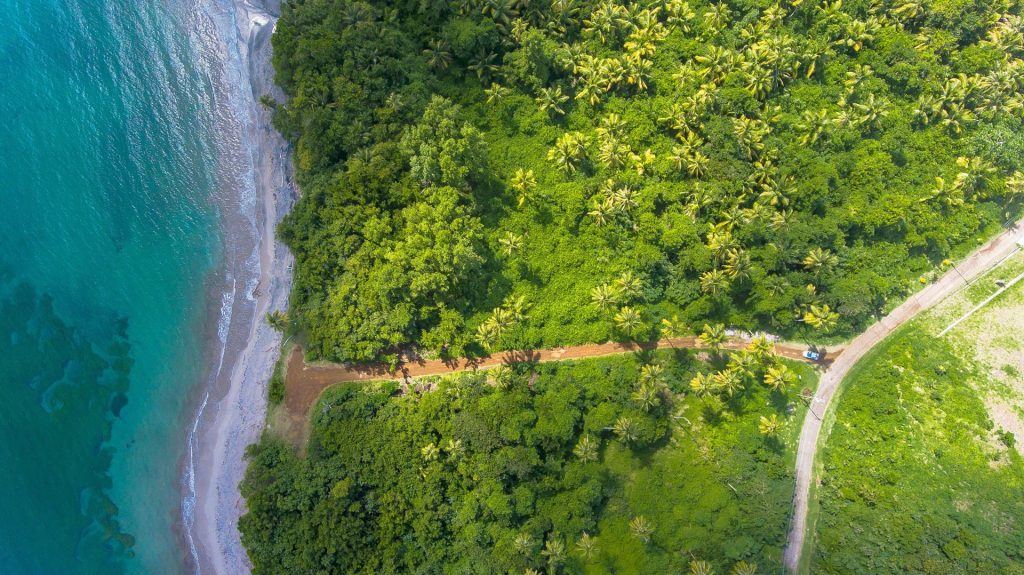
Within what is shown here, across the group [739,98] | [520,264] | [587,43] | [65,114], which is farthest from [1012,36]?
[65,114]

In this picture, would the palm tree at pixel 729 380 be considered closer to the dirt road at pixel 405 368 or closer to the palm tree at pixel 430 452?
the dirt road at pixel 405 368

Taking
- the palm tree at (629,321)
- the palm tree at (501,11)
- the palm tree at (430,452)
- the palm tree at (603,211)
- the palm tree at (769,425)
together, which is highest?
the palm tree at (501,11)

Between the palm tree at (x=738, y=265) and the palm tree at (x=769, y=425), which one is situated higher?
the palm tree at (x=738, y=265)

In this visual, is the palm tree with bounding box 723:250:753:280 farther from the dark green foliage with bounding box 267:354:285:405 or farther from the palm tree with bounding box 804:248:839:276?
the dark green foliage with bounding box 267:354:285:405

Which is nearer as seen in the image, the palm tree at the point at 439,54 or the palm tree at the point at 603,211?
the palm tree at the point at 603,211

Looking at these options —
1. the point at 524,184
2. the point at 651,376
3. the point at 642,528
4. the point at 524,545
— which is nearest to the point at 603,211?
the point at 524,184

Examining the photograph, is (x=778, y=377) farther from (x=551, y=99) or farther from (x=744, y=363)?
(x=551, y=99)

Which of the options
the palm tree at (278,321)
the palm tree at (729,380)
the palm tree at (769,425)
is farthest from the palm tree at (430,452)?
the palm tree at (769,425)

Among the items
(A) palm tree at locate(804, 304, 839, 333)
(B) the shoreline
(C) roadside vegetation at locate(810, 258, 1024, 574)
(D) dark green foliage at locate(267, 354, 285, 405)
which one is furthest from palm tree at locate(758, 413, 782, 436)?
(B) the shoreline

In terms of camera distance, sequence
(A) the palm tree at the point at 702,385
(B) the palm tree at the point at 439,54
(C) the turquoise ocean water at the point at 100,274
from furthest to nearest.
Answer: (B) the palm tree at the point at 439,54, (C) the turquoise ocean water at the point at 100,274, (A) the palm tree at the point at 702,385

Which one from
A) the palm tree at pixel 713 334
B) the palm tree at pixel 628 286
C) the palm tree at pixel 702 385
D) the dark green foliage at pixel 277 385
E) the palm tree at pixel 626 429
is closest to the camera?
the palm tree at pixel 626 429
